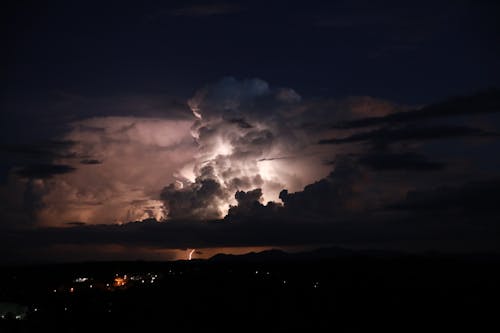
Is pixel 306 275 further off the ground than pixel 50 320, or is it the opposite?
pixel 306 275

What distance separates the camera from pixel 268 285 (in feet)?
400

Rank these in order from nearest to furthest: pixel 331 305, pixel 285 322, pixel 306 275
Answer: pixel 285 322, pixel 331 305, pixel 306 275

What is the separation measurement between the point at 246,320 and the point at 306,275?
7048 cm

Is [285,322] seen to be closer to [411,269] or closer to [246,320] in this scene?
[246,320]

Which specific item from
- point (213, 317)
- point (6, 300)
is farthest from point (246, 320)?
point (6, 300)

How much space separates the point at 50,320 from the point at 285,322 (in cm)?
2824

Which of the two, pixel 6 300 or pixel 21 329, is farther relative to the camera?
pixel 6 300

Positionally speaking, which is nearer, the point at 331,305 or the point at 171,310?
the point at 171,310

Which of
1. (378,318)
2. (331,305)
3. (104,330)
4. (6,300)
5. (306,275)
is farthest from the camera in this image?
(306,275)

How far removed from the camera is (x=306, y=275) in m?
147

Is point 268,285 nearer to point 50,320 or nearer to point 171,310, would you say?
point 171,310

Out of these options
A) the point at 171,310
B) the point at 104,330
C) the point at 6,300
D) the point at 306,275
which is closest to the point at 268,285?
the point at 306,275

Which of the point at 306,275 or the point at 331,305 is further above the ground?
the point at 306,275

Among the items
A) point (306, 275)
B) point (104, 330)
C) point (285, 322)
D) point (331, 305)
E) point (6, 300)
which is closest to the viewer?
point (104, 330)
